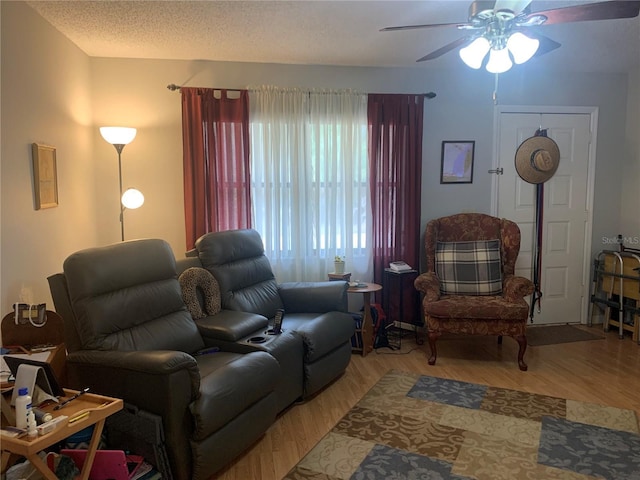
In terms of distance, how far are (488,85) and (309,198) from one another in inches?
76.7

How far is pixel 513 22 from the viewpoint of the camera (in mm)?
2227

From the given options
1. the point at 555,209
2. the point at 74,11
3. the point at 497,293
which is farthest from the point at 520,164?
the point at 74,11

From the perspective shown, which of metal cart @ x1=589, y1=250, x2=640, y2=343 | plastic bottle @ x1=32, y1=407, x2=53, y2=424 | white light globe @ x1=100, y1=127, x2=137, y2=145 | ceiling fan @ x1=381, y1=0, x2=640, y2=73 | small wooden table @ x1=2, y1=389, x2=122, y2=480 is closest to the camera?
small wooden table @ x1=2, y1=389, x2=122, y2=480

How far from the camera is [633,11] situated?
1.95 metres

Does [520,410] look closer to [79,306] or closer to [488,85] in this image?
[79,306]

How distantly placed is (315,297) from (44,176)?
191cm

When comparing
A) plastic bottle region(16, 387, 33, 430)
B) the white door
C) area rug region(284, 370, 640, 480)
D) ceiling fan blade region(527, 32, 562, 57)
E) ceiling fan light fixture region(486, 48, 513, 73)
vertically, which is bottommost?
area rug region(284, 370, 640, 480)

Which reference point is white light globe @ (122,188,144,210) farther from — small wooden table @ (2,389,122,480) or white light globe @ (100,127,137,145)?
small wooden table @ (2,389,122,480)

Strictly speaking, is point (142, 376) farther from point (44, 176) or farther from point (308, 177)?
point (308, 177)

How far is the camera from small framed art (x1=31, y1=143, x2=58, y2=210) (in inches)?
108

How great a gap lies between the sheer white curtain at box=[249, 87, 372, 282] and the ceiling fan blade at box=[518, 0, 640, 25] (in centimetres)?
202

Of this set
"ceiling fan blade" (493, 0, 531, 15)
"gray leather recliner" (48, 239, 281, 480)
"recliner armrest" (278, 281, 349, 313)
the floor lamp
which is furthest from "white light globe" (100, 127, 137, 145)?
"ceiling fan blade" (493, 0, 531, 15)

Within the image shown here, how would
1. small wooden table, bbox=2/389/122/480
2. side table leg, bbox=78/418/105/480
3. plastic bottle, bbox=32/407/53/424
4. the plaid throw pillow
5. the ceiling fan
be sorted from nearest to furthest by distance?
small wooden table, bbox=2/389/122/480
plastic bottle, bbox=32/407/53/424
side table leg, bbox=78/418/105/480
the ceiling fan
the plaid throw pillow

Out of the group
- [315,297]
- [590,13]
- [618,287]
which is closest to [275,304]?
[315,297]
